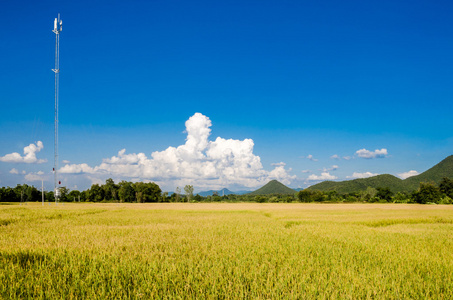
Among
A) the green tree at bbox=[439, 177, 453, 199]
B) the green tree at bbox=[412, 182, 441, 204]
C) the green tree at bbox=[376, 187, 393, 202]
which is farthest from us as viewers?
the green tree at bbox=[376, 187, 393, 202]

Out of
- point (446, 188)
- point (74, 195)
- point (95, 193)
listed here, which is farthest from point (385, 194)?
point (74, 195)

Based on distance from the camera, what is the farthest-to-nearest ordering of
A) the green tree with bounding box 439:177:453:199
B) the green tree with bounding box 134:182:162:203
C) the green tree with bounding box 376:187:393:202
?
1. the green tree with bounding box 134:182:162:203
2. the green tree with bounding box 376:187:393:202
3. the green tree with bounding box 439:177:453:199

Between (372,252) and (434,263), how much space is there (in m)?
1.55

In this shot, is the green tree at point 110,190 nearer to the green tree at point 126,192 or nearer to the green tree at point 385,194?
the green tree at point 126,192

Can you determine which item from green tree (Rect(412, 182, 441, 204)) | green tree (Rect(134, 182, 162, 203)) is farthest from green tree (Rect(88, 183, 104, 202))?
green tree (Rect(412, 182, 441, 204))

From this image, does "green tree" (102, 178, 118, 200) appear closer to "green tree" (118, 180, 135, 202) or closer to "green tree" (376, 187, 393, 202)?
"green tree" (118, 180, 135, 202)

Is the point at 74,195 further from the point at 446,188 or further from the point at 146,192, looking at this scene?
the point at 446,188

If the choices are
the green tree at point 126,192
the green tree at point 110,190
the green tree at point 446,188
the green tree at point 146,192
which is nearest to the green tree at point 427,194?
the green tree at point 446,188

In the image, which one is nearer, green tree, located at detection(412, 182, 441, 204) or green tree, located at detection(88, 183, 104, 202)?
green tree, located at detection(412, 182, 441, 204)

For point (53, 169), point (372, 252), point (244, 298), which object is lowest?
point (372, 252)

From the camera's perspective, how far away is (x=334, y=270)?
5645 mm

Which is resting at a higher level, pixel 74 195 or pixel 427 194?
pixel 74 195

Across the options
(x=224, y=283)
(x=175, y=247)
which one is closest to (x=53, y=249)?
(x=175, y=247)

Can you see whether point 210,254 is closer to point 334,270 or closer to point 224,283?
point 224,283
